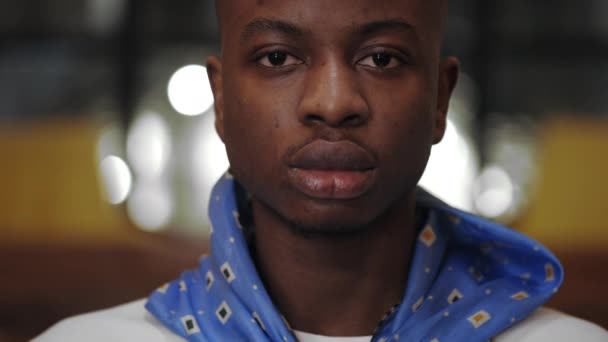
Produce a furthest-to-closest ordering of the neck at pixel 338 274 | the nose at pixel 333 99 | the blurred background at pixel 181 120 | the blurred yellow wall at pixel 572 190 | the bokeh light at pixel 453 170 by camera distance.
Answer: the bokeh light at pixel 453 170 → the blurred background at pixel 181 120 → the blurred yellow wall at pixel 572 190 → the neck at pixel 338 274 → the nose at pixel 333 99

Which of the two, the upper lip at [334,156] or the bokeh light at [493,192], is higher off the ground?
the upper lip at [334,156]

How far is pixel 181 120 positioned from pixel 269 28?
3046 millimetres

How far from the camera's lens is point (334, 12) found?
4.12 ft

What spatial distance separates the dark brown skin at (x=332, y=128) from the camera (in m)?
1.25

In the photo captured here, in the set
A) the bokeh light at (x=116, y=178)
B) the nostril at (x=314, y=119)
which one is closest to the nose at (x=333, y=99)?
the nostril at (x=314, y=119)

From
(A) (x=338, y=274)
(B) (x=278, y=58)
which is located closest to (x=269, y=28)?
(B) (x=278, y=58)

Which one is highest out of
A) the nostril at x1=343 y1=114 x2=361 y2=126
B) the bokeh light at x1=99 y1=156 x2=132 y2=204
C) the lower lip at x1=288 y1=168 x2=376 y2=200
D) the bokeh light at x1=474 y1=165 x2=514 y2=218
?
the nostril at x1=343 y1=114 x2=361 y2=126

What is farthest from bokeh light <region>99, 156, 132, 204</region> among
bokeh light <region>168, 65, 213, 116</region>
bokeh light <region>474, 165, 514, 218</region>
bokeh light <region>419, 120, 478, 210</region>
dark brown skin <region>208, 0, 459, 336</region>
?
dark brown skin <region>208, 0, 459, 336</region>

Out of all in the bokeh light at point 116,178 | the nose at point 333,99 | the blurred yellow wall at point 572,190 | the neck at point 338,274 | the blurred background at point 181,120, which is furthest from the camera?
the bokeh light at point 116,178

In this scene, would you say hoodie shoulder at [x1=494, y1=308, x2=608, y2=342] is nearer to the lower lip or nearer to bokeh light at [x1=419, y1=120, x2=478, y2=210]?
the lower lip

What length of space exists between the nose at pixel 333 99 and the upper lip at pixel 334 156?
0.03 meters

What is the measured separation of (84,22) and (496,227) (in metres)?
3.30

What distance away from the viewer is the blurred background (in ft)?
12.7

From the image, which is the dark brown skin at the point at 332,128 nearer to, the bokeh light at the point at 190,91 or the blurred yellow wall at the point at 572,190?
the blurred yellow wall at the point at 572,190
